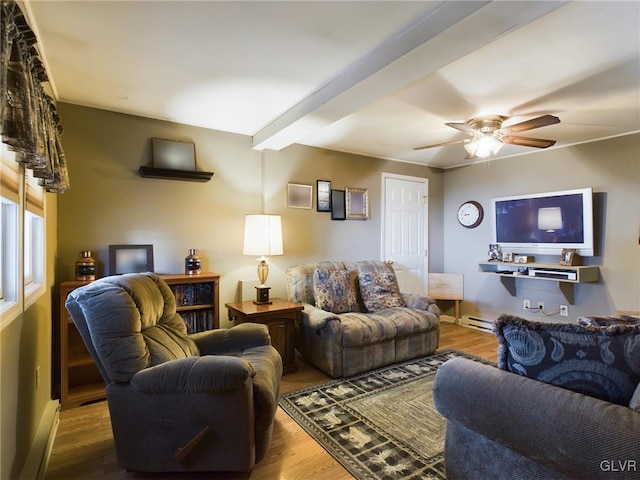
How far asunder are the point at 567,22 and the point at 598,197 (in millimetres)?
2725

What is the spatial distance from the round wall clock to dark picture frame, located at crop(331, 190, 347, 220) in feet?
6.34

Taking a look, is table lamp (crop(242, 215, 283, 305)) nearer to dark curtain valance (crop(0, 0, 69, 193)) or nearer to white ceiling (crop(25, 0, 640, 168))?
white ceiling (crop(25, 0, 640, 168))

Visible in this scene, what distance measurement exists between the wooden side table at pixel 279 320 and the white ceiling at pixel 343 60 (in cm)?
162

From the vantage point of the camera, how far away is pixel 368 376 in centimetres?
305

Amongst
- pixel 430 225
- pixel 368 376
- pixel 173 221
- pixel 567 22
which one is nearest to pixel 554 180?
pixel 430 225

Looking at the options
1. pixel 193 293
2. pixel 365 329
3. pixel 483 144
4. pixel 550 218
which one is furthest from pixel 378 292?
pixel 550 218

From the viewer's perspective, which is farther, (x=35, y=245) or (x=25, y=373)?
(x=35, y=245)

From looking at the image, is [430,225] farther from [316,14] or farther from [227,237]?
[316,14]

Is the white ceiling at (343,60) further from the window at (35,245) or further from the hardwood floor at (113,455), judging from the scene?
the hardwood floor at (113,455)

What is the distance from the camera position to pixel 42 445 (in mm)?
1905

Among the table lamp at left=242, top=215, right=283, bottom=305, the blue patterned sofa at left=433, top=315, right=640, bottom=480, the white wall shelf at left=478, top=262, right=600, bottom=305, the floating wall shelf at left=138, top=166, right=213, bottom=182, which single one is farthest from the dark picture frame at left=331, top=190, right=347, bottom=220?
the blue patterned sofa at left=433, top=315, right=640, bottom=480

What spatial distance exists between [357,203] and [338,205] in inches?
11.4

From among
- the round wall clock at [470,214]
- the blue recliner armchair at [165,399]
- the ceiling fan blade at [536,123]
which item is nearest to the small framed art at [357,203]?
the round wall clock at [470,214]

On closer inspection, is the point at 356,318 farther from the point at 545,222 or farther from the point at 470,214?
the point at 470,214
